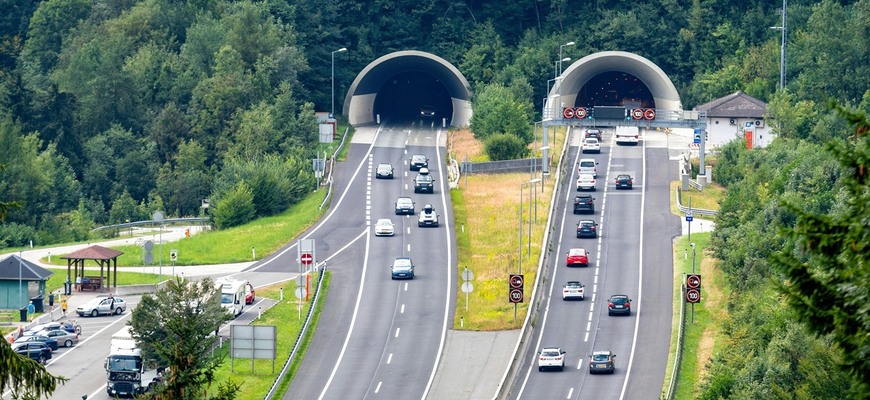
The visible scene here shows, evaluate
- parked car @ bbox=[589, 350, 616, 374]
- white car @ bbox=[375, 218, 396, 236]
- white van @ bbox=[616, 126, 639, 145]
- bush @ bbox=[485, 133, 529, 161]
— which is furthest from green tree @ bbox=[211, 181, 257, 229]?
parked car @ bbox=[589, 350, 616, 374]

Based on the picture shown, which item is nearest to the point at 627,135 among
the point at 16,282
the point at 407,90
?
the point at 407,90

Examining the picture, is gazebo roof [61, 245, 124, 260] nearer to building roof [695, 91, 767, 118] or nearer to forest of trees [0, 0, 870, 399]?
forest of trees [0, 0, 870, 399]

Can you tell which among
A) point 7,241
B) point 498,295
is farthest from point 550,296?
point 7,241

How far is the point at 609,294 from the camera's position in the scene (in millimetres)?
80688

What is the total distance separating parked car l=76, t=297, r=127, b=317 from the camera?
258 ft

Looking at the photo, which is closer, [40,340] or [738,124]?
[40,340]

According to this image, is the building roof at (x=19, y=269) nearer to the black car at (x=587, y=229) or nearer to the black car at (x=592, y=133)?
the black car at (x=587, y=229)

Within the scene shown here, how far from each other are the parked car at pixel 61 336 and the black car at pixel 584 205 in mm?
36696

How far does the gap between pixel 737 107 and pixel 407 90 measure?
4280 centimetres

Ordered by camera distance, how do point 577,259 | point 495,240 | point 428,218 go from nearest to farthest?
→ point 577,259, point 495,240, point 428,218

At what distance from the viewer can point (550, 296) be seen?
265 ft

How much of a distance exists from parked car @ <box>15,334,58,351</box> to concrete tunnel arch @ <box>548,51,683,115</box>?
64.7 metres

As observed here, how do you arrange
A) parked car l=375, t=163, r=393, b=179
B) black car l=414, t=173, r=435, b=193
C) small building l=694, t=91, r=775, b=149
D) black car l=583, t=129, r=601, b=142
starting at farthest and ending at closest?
black car l=583, t=129, r=601, b=142
small building l=694, t=91, r=775, b=149
parked car l=375, t=163, r=393, b=179
black car l=414, t=173, r=435, b=193

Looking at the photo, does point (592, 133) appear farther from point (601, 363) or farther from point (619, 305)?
point (601, 363)
